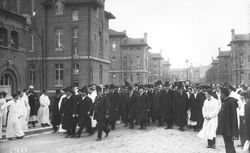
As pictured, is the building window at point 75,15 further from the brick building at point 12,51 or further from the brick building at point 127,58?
the brick building at point 127,58

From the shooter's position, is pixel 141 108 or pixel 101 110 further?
pixel 141 108

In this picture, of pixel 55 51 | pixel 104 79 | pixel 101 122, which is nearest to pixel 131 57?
pixel 104 79

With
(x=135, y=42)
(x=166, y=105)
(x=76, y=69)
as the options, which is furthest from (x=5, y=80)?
(x=135, y=42)

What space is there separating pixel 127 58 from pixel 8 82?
51227 millimetres

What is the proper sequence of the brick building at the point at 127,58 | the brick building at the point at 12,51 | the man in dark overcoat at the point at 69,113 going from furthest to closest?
1. the brick building at the point at 127,58
2. the brick building at the point at 12,51
3. the man in dark overcoat at the point at 69,113

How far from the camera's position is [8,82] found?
23.8m

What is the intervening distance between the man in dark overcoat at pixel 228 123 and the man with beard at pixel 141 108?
275 inches

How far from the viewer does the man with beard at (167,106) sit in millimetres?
15915

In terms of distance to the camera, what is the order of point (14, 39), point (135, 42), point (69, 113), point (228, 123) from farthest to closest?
point (135, 42) < point (14, 39) < point (69, 113) < point (228, 123)

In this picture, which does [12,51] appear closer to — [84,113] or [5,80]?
[5,80]

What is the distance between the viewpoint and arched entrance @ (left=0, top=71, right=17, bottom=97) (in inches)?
907

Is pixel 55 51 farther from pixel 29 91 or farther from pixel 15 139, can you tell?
pixel 15 139

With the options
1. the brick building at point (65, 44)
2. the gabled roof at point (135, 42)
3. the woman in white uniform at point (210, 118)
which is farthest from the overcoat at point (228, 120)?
the gabled roof at point (135, 42)

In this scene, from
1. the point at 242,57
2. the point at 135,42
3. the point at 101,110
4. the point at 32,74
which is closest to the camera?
the point at 101,110
